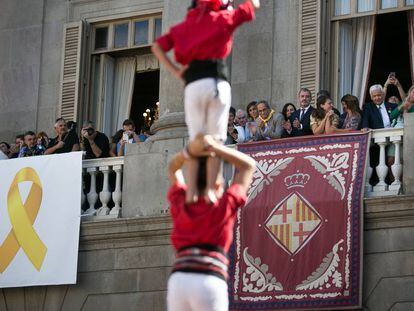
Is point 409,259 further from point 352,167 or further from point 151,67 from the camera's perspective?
point 151,67

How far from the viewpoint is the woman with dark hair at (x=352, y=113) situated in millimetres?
18750

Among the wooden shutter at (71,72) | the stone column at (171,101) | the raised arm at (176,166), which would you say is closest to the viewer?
the raised arm at (176,166)

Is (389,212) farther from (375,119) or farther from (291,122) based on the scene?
(291,122)

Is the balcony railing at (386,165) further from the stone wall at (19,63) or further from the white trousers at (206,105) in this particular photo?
the stone wall at (19,63)

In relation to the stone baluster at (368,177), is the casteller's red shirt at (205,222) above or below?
below

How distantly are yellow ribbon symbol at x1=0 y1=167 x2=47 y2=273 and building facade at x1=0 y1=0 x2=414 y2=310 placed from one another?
59cm

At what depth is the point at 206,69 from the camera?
428 inches

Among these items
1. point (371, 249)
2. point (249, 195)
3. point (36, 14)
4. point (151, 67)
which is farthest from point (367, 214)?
point (36, 14)

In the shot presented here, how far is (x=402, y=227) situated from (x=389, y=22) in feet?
20.3

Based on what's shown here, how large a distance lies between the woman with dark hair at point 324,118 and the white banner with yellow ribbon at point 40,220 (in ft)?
13.0

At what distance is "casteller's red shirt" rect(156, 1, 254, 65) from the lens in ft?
35.7

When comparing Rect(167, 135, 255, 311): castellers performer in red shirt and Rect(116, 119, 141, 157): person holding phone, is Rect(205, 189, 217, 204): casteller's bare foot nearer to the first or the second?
Rect(167, 135, 255, 311): castellers performer in red shirt

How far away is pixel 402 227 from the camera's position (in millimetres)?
18094

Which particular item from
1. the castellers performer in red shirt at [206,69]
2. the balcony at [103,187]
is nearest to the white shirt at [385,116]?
the balcony at [103,187]
